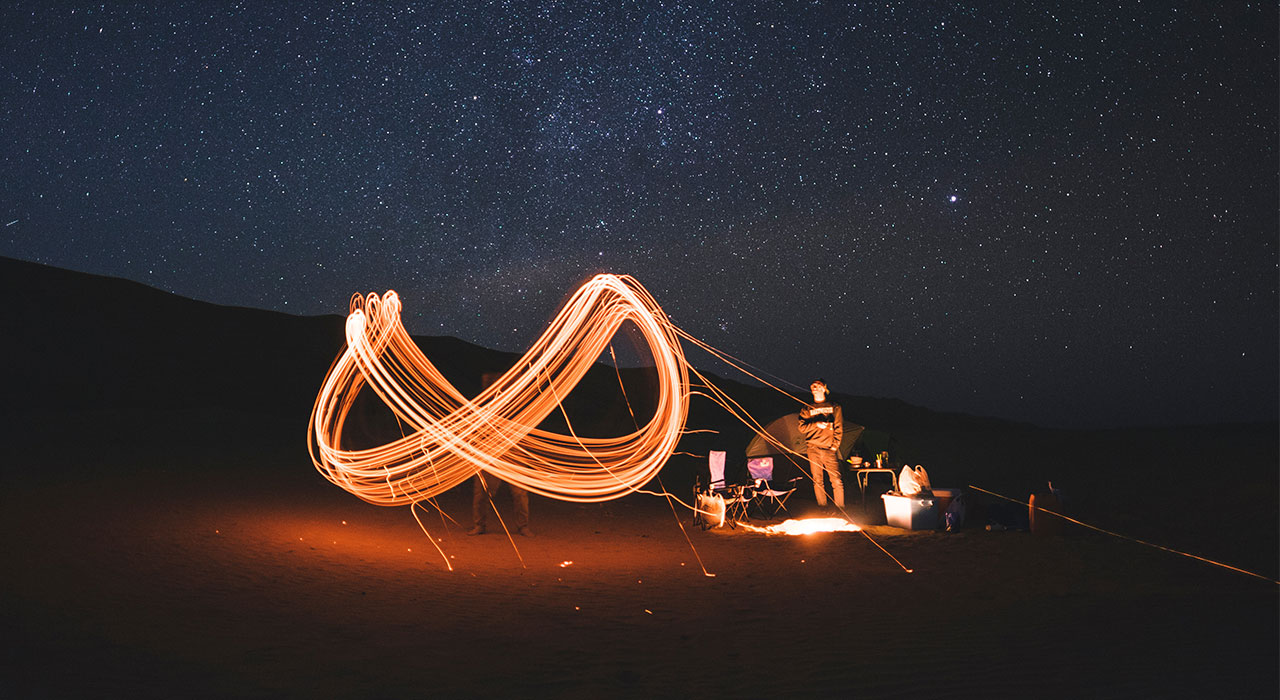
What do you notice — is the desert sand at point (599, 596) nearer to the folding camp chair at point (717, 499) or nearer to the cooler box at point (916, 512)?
the cooler box at point (916, 512)

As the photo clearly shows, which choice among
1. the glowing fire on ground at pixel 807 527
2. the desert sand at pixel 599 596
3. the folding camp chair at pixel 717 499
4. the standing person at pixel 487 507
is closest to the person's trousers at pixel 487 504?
the standing person at pixel 487 507

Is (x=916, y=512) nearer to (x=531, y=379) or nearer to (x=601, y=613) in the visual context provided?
(x=531, y=379)

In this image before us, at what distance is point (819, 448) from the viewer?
40.3 ft

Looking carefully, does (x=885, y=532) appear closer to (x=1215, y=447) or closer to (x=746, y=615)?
(x=746, y=615)

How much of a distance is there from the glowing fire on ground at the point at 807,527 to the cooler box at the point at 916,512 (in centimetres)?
59

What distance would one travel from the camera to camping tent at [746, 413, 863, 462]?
554 inches

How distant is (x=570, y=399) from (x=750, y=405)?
1396 cm

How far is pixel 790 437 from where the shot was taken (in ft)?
50.4

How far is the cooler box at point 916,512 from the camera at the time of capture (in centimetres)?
1138

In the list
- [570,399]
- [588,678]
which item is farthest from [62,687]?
[570,399]

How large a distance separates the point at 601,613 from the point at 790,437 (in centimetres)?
880

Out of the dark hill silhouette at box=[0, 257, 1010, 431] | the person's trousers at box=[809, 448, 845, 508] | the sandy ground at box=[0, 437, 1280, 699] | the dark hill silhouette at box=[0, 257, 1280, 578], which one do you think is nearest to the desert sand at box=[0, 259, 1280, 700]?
the sandy ground at box=[0, 437, 1280, 699]

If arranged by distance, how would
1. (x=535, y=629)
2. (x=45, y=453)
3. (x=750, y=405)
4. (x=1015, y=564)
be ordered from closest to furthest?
(x=535, y=629)
(x=1015, y=564)
(x=45, y=453)
(x=750, y=405)

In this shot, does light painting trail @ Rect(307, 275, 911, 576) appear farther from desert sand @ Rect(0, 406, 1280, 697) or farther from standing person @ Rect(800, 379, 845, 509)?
standing person @ Rect(800, 379, 845, 509)
